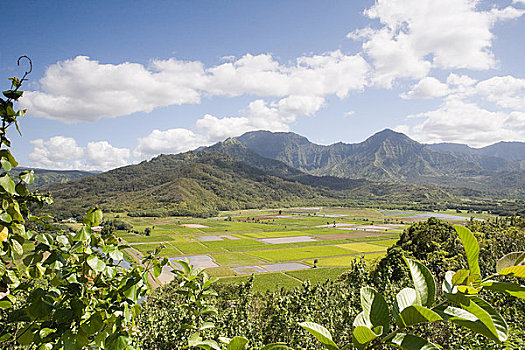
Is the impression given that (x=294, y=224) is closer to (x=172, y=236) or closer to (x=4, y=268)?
(x=172, y=236)

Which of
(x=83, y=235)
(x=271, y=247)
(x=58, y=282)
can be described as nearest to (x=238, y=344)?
(x=83, y=235)

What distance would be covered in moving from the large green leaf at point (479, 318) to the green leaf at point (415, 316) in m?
0.08

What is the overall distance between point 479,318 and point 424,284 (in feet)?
0.53

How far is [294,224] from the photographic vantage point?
437ft

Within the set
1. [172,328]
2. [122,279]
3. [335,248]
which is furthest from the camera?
[335,248]

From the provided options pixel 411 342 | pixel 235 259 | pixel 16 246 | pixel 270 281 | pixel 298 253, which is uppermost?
pixel 16 246

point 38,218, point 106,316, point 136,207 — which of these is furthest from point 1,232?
point 136,207

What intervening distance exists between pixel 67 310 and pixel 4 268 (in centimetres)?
64

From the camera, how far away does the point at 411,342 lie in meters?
0.79

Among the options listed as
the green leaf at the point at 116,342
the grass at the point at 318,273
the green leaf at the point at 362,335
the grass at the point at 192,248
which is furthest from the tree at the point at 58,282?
the grass at the point at 192,248

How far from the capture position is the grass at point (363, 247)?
256 ft

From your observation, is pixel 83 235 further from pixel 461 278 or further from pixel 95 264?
pixel 461 278

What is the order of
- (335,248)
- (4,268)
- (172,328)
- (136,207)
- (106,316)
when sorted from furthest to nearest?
(136,207) < (335,248) < (172,328) < (4,268) < (106,316)

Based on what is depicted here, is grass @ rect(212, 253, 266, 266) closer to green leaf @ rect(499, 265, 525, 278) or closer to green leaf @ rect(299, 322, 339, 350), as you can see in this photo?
green leaf @ rect(299, 322, 339, 350)
